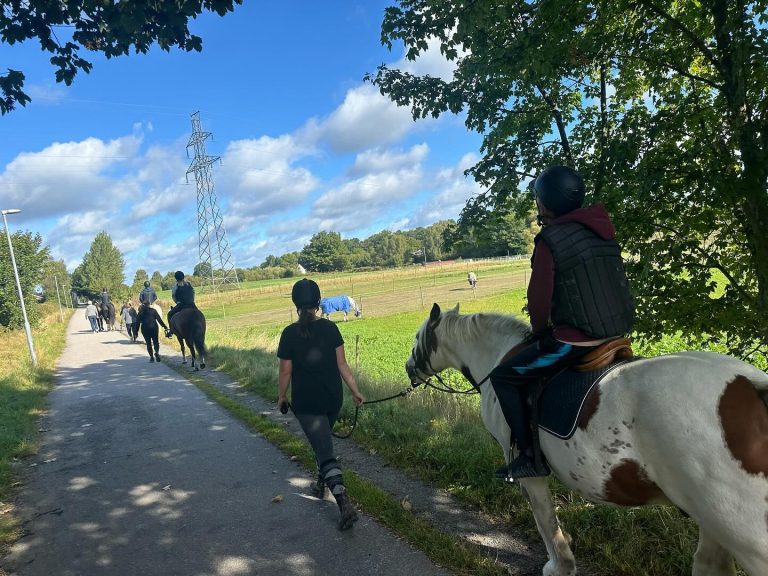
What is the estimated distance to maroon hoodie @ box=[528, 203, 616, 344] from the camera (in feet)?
8.75

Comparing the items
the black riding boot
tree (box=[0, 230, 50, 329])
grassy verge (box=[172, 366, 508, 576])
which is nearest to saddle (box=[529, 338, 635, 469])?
grassy verge (box=[172, 366, 508, 576])

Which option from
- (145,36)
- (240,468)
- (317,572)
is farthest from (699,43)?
(240,468)

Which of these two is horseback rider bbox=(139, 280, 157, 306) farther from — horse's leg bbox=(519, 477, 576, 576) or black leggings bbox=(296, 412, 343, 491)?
horse's leg bbox=(519, 477, 576, 576)

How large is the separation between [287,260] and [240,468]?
144717mm

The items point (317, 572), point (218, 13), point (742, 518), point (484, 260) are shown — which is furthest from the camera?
point (484, 260)

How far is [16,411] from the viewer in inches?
365

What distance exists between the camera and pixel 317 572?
348 cm

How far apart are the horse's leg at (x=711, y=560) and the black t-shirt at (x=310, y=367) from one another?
2918mm

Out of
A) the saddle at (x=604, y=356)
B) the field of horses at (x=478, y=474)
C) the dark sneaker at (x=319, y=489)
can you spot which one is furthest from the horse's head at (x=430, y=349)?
the saddle at (x=604, y=356)

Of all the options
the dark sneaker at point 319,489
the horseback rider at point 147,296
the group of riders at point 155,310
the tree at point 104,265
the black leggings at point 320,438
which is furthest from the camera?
the tree at point 104,265

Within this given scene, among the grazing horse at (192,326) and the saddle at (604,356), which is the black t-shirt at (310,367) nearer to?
the saddle at (604,356)

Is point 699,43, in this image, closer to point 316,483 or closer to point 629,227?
point 629,227

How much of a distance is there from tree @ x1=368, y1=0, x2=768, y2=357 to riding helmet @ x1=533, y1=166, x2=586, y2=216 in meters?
1.74

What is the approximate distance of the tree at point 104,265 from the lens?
268ft
